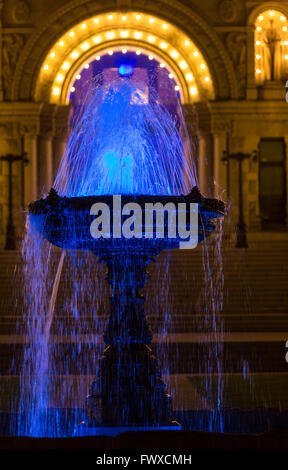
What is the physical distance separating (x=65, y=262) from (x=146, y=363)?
44.8ft

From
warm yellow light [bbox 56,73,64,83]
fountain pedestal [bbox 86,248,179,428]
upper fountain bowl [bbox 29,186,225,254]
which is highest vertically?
warm yellow light [bbox 56,73,64,83]

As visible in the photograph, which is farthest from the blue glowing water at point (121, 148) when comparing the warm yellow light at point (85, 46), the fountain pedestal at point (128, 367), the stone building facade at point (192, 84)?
the warm yellow light at point (85, 46)

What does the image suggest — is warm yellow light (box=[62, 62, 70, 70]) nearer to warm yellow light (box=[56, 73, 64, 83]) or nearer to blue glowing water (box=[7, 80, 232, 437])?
warm yellow light (box=[56, 73, 64, 83])

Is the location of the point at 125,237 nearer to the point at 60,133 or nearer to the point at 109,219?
the point at 109,219

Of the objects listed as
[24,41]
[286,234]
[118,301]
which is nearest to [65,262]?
[286,234]

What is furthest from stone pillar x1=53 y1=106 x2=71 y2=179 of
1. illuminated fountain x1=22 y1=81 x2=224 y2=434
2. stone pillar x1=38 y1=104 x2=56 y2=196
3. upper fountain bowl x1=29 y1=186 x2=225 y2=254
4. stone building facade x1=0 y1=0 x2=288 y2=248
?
upper fountain bowl x1=29 y1=186 x2=225 y2=254

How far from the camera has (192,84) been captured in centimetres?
3027

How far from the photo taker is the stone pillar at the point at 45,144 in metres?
29.5

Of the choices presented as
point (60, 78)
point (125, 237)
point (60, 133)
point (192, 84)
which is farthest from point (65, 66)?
point (125, 237)

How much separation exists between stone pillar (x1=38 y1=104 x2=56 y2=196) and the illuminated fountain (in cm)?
2118

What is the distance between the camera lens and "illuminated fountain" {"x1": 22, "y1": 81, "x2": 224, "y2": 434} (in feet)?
23.7

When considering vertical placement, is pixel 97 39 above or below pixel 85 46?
above

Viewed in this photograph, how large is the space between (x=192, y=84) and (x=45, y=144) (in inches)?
232

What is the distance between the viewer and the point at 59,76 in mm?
30391
